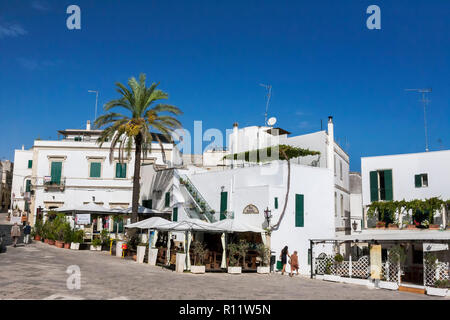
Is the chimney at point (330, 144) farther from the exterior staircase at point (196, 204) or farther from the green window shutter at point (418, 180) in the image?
the exterior staircase at point (196, 204)

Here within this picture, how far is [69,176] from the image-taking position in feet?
116

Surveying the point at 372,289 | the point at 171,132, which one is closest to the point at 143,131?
the point at 171,132

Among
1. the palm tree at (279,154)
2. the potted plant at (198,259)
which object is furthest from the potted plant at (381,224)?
the potted plant at (198,259)

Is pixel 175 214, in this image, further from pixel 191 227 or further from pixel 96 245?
pixel 191 227

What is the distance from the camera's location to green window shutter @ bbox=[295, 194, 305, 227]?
80.1ft

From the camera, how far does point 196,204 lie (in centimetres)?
2764

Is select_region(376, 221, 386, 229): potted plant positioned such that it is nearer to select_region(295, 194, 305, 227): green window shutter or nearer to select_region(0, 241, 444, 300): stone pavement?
select_region(295, 194, 305, 227): green window shutter

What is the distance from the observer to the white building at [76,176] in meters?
35.0

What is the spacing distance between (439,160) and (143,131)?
17.1 m

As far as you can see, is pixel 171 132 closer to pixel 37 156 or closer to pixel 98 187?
pixel 98 187

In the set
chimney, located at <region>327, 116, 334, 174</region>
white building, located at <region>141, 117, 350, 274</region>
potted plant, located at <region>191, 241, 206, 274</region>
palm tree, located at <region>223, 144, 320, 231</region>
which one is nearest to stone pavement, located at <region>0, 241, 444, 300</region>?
potted plant, located at <region>191, 241, 206, 274</region>

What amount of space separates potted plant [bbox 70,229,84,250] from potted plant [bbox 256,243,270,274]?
11.3m

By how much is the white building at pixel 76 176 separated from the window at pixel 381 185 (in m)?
19.0
